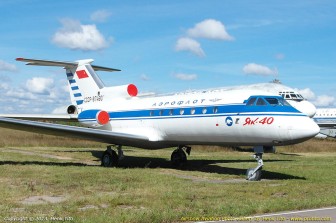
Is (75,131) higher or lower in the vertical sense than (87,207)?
higher

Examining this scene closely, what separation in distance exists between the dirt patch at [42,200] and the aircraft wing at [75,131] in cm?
771

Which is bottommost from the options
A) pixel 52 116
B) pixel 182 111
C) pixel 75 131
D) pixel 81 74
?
pixel 75 131

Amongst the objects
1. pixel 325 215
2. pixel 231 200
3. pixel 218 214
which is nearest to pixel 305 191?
pixel 231 200

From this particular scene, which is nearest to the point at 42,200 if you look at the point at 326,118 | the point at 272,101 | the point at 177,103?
the point at 272,101

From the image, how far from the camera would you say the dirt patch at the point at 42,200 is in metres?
10.1

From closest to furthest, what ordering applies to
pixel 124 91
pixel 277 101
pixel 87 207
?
1. pixel 87 207
2. pixel 277 101
3. pixel 124 91

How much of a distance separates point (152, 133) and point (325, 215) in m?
11.9

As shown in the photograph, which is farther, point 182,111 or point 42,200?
point 182,111

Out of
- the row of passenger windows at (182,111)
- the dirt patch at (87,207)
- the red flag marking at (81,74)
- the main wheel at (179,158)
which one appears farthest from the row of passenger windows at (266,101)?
the red flag marking at (81,74)

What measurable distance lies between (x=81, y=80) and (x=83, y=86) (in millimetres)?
373

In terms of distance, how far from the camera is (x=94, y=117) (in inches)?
906

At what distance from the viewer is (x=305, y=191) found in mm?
12609

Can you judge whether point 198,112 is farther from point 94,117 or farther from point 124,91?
point 94,117

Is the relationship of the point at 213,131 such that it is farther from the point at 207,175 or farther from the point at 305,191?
the point at 305,191
